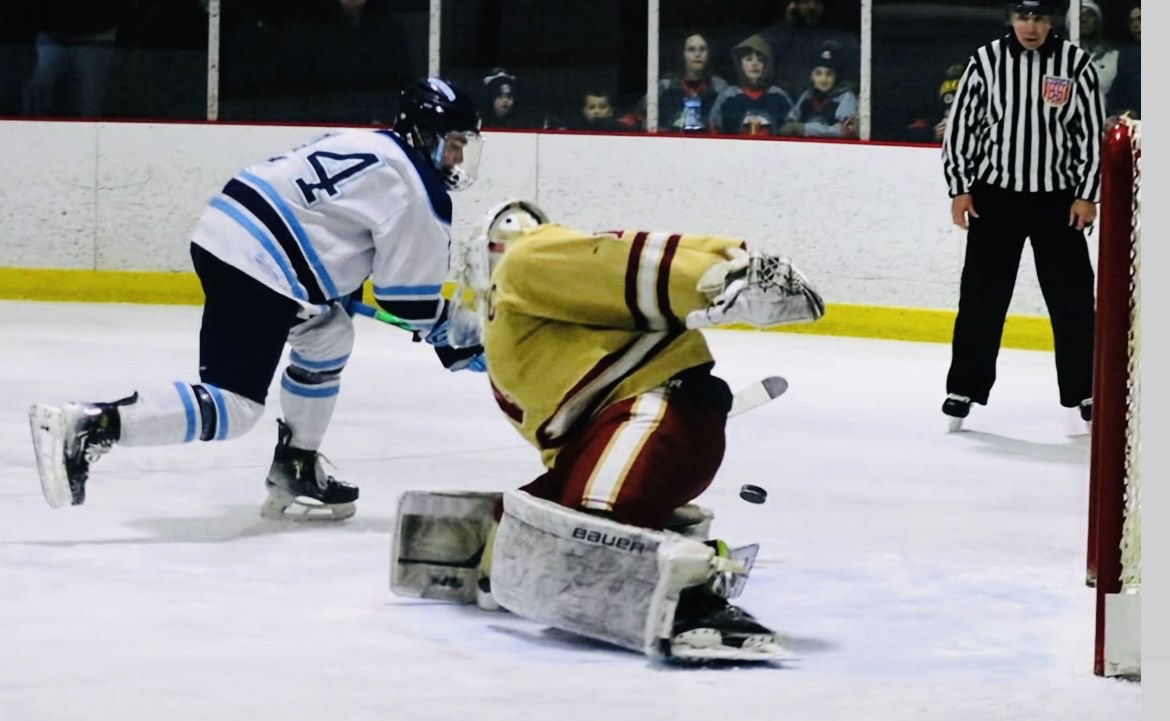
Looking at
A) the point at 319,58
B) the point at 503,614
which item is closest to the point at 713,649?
the point at 503,614

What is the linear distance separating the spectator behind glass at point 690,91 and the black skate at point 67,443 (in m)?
4.30

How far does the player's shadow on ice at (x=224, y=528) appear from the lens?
152 inches

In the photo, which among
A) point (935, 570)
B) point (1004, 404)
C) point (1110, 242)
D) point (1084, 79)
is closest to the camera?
point (1110, 242)

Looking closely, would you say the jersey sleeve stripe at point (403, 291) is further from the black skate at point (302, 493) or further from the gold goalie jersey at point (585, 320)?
the gold goalie jersey at point (585, 320)

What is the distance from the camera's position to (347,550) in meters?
3.78

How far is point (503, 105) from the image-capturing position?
8000mm

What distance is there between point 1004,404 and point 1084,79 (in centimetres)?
93

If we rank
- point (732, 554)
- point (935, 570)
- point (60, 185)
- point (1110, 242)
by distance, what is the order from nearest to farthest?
point (1110, 242)
point (732, 554)
point (935, 570)
point (60, 185)

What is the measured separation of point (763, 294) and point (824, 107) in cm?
480

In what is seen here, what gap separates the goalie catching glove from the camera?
2.83m

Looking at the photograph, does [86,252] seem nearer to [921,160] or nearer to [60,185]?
[60,185]

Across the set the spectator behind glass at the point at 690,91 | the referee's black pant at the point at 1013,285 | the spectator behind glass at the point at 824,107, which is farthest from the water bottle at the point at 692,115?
the referee's black pant at the point at 1013,285

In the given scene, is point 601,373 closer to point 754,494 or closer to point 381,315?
point 754,494

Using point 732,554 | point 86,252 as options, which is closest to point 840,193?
point 86,252
